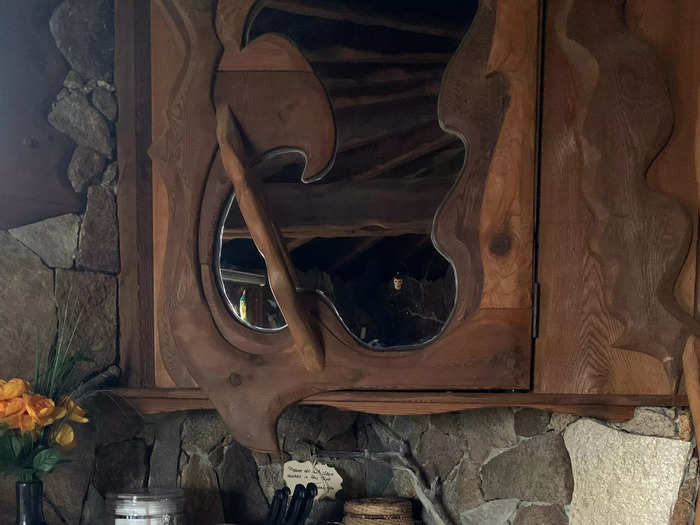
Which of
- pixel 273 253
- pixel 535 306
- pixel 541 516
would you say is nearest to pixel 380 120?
pixel 273 253

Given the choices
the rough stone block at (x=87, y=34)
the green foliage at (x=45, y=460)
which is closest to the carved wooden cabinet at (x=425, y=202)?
the rough stone block at (x=87, y=34)

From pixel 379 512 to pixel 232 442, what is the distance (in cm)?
31

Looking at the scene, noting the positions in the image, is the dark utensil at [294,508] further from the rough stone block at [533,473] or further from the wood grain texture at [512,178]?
the wood grain texture at [512,178]

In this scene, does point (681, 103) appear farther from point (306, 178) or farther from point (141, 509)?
point (141, 509)

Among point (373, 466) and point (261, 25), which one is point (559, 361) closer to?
point (373, 466)

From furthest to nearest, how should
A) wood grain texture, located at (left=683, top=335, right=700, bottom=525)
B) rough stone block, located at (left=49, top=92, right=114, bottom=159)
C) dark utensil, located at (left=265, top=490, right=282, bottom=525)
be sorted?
dark utensil, located at (left=265, top=490, right=282, bottom=525) → rough stone block, located at (left=49, top=92, right=114, bottom=159) → wood grain texture, located at (left=683, top=335, right=700, bottom=525)

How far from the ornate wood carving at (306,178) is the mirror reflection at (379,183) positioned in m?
0.03

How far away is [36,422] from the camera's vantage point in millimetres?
1329

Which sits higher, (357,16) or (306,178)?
(357,16)

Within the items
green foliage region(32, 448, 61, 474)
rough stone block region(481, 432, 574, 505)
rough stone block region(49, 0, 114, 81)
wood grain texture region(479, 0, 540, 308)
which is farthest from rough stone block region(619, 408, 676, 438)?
rough stone block region(49, 0, 114, 81)

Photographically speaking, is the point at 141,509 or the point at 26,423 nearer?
the point at 26,423

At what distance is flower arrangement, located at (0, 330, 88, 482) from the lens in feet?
4.34

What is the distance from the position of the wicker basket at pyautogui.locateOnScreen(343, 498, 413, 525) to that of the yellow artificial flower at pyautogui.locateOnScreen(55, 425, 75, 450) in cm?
53

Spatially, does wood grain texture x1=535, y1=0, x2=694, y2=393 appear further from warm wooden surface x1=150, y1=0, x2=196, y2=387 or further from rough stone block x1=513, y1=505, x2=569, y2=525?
warm wooden surface x1=150, y1=0, x2=196, y2=387
